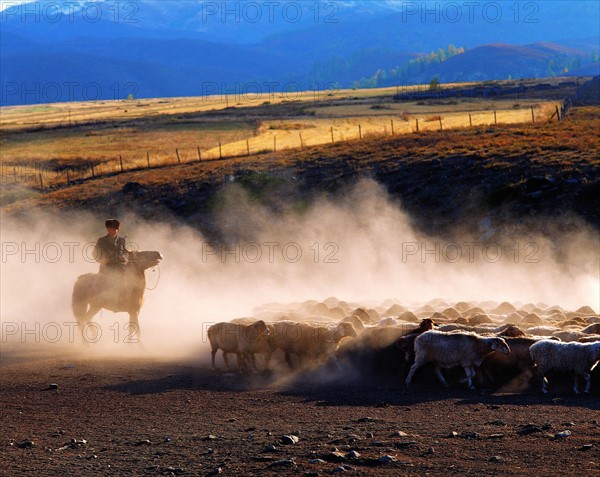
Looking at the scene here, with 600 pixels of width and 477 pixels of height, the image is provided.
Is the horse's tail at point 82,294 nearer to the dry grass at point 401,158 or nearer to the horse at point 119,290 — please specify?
the horse at point 119,290

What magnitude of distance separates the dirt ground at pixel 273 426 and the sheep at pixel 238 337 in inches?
21.5

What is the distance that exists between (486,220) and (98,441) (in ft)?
91.1

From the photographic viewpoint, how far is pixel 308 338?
18.9 metres

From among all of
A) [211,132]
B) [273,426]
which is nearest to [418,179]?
[273,426]

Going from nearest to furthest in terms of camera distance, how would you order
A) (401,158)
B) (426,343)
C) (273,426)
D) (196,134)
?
(273,426), (426,343), (401,158), (196,134)

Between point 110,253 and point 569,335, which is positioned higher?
point 110,253

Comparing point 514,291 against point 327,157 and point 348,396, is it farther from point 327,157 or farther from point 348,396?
point 327,157

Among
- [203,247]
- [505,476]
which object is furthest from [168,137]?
[505,476]

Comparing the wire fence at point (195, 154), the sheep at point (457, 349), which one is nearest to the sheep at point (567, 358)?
the sheep at point (457, 349)

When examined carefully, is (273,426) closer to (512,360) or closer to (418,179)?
(512,360)

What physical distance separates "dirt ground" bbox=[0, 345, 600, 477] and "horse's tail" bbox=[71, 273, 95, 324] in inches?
127

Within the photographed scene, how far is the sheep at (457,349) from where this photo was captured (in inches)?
666

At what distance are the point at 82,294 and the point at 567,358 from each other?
38.2 ft

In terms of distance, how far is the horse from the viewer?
22109 mm
